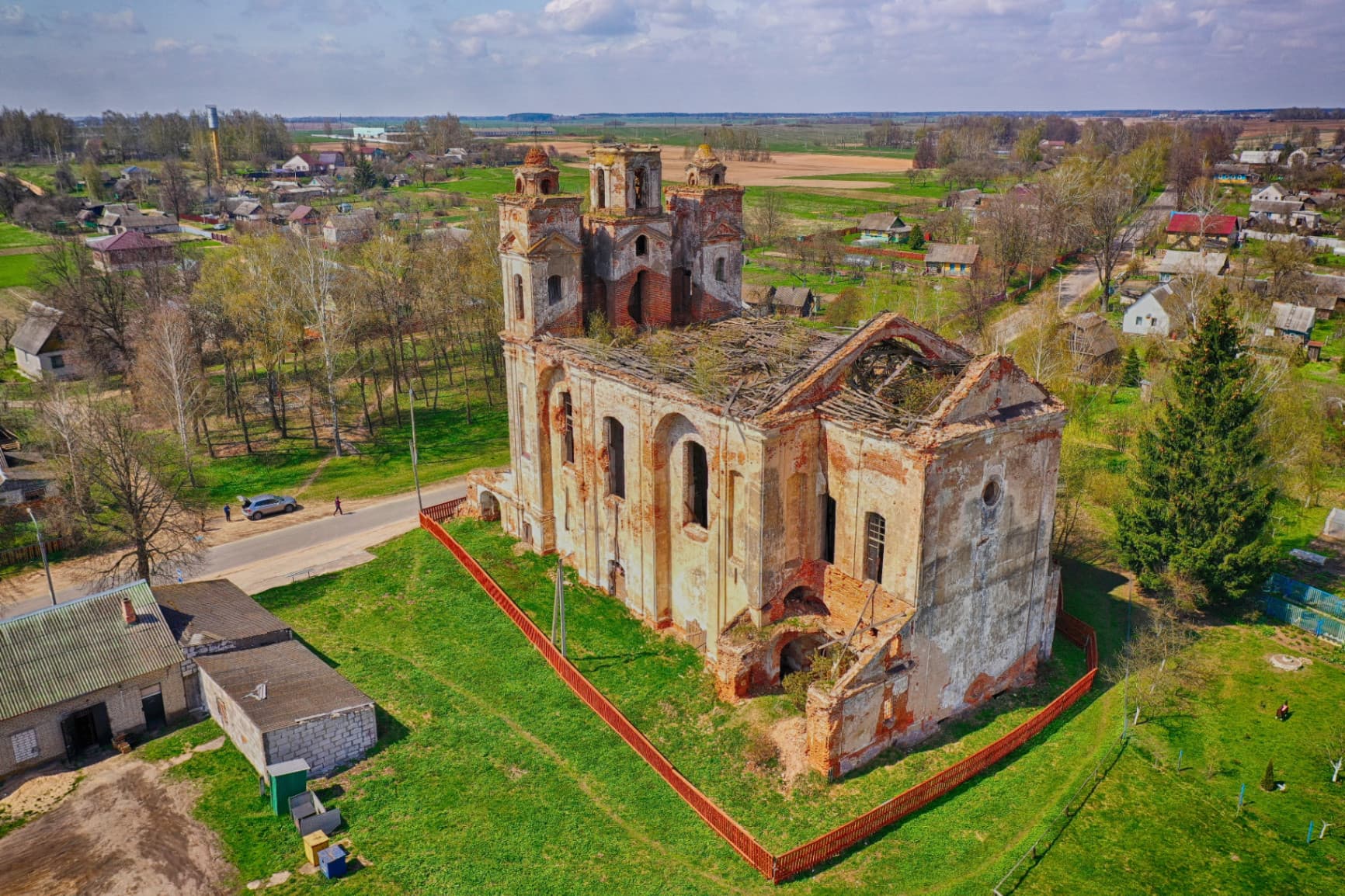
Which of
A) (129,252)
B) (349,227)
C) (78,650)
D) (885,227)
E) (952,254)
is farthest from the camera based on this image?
(885,227)

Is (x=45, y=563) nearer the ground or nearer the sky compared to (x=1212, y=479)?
nearer the ground

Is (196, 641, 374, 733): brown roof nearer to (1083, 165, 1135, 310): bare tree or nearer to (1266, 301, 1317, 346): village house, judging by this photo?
(1266, 301, 1317, 346): village house

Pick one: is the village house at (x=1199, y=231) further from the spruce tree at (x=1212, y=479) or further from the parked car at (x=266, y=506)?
the parked car at (x=266, y=506)

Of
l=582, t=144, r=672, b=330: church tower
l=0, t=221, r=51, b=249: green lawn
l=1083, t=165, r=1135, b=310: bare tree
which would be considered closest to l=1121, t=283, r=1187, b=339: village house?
l=1083, t=165, r=1135, b=310: bare tree

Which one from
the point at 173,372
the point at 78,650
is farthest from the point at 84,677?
the point at 173,372

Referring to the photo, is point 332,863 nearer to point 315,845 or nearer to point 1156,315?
point 315,845

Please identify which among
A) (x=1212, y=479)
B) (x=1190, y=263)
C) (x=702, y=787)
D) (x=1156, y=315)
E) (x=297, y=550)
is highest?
(x=1190, y=263)
